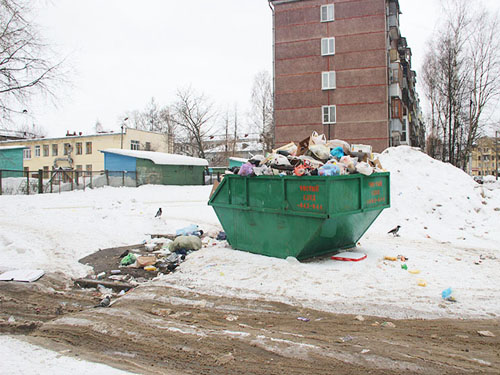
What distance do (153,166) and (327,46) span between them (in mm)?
15453

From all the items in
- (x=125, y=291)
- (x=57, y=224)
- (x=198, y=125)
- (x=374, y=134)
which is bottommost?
(x=125, y=291)

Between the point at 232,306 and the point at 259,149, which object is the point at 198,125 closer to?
the point at 259,149

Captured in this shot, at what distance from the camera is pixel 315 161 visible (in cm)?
630

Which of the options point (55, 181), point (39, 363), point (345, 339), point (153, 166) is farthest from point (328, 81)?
point (39, 363)

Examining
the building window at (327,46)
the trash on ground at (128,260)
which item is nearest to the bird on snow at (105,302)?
the trash on ground at (128,260)

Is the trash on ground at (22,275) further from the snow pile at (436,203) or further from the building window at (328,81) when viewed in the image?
the building window at (328,81)

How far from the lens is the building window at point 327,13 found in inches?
1033

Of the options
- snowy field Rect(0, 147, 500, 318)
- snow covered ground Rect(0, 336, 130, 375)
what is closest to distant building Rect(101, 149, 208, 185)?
snowy field Rect(0, 147, 500, 318)

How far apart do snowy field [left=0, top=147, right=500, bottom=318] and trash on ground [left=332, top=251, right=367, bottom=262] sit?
120mm

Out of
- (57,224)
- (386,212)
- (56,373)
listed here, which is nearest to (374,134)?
(386,212)

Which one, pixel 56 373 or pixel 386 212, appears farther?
pixel 386 212

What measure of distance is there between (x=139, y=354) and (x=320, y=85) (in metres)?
25.9

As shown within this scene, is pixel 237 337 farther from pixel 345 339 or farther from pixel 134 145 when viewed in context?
pixel 134 145

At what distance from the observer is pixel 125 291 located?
18.0 feet
